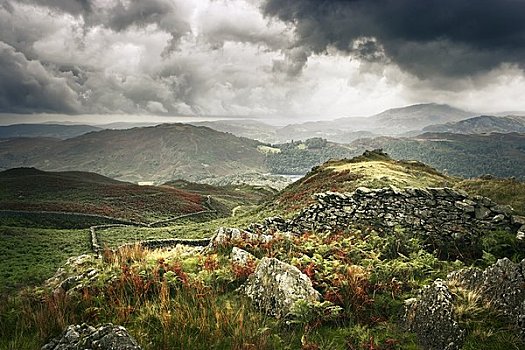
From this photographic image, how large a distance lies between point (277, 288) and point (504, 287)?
15.4 feet

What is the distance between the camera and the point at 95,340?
18.8ft

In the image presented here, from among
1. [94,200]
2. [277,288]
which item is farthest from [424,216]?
[94,200]

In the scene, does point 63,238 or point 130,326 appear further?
point 63,238

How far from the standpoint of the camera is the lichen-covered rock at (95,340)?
564 centimetres

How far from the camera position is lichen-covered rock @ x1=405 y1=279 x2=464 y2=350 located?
6.16 meters

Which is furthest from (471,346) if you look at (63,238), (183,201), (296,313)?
(183,201)

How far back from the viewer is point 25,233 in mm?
34531

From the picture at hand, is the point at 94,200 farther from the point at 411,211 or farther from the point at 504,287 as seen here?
the point at 504,287

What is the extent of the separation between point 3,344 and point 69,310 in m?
1.23

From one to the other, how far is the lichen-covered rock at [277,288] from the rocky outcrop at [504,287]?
11.3 feet

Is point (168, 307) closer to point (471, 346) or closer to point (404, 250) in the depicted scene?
point (471, 346)

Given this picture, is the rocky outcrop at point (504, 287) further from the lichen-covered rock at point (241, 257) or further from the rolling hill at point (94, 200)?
the rolling hill at point (94, 200)

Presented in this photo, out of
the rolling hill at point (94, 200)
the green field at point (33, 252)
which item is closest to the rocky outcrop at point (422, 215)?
the green field at point (33, 252)

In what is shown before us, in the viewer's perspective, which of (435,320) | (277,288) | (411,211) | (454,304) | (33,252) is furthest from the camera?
(33,252)
